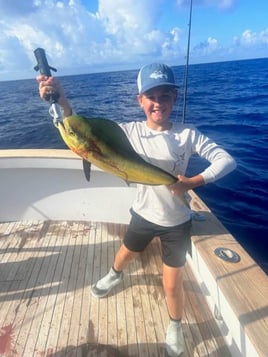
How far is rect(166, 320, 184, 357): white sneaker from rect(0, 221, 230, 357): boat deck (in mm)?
156

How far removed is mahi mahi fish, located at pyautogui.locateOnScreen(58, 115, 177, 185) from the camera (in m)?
1.51

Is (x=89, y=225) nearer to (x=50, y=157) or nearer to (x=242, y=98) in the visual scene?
(x=50, y=157)

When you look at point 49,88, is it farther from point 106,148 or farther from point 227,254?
point 227,254

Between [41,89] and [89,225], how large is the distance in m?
3.05

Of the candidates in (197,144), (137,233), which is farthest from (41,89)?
(137,233)

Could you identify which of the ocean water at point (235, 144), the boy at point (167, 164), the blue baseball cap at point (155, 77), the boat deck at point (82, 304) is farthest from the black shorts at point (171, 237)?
the ocean water at point (235, 144)

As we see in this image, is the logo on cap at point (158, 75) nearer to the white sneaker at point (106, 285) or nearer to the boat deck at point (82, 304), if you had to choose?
the white sneaker at point (106, 285)

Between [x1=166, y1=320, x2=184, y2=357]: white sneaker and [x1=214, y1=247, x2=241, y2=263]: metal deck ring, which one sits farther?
[x1=214, y1=247, x2=241, y2=263]: metal deck ring

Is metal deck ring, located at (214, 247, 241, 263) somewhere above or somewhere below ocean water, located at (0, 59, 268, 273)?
above

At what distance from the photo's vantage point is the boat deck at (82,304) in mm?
2746

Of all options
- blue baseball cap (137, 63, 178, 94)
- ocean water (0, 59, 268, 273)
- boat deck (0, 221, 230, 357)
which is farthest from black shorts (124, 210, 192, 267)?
ocean water (0, 59, 268, 273)

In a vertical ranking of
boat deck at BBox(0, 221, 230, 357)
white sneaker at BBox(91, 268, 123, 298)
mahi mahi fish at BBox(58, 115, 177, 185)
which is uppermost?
mahi mahi fish at BBox(58, 115, 177, 185)

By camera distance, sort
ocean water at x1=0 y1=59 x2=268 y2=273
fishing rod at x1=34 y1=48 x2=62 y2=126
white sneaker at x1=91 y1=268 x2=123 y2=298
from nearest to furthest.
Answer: fishing rod at x1=34 y1=48 x2=62 y2=126, white sneaker at x1=91 y1=268 x2=123 y2=298, ocean water at x1=0 y1=59 x2=268 y2=273

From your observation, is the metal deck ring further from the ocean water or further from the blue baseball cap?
the ocean water
